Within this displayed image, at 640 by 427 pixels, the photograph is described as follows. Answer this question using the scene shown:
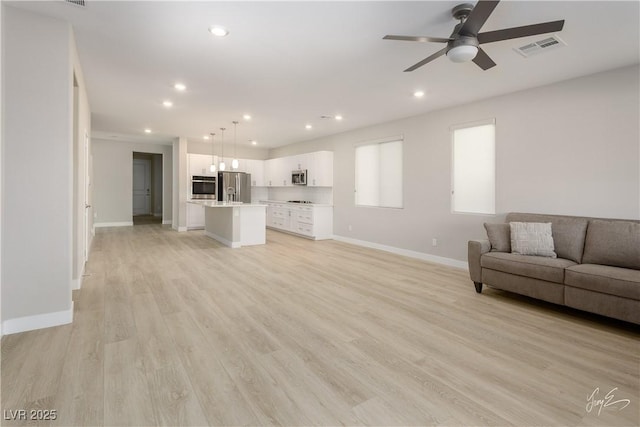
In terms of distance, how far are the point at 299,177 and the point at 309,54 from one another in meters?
5.03

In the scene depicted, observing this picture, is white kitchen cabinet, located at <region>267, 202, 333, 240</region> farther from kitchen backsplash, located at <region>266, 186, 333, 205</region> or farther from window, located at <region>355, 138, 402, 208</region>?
window, located at <region>355, 138, 402, 208</region>

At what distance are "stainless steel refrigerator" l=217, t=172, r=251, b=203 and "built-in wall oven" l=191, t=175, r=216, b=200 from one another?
0.25m

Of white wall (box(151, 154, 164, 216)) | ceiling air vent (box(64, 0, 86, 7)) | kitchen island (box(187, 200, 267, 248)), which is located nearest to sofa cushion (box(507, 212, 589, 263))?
kitchen island (box(187, 200, 267, 248))

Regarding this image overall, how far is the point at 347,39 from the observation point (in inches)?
113

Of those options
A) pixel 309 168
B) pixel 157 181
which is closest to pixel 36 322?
pixel 309 168

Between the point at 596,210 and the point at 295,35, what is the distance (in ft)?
12.6

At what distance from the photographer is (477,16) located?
6.70ft

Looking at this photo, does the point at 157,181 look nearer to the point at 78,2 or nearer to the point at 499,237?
the point at 78,2

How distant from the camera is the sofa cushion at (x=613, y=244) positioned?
9.71 ft

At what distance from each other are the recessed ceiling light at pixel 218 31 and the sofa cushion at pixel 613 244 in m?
4.18

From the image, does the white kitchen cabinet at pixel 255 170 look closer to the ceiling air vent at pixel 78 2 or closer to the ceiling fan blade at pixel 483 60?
the ceiling air vent at pixel 78 2

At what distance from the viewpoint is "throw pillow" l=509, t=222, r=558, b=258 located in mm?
3406

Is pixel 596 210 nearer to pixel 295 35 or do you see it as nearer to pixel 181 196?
pixel 295 35

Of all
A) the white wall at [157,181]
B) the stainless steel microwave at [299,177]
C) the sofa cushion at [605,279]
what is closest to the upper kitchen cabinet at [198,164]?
the stainless steel microwave at [299,177]
